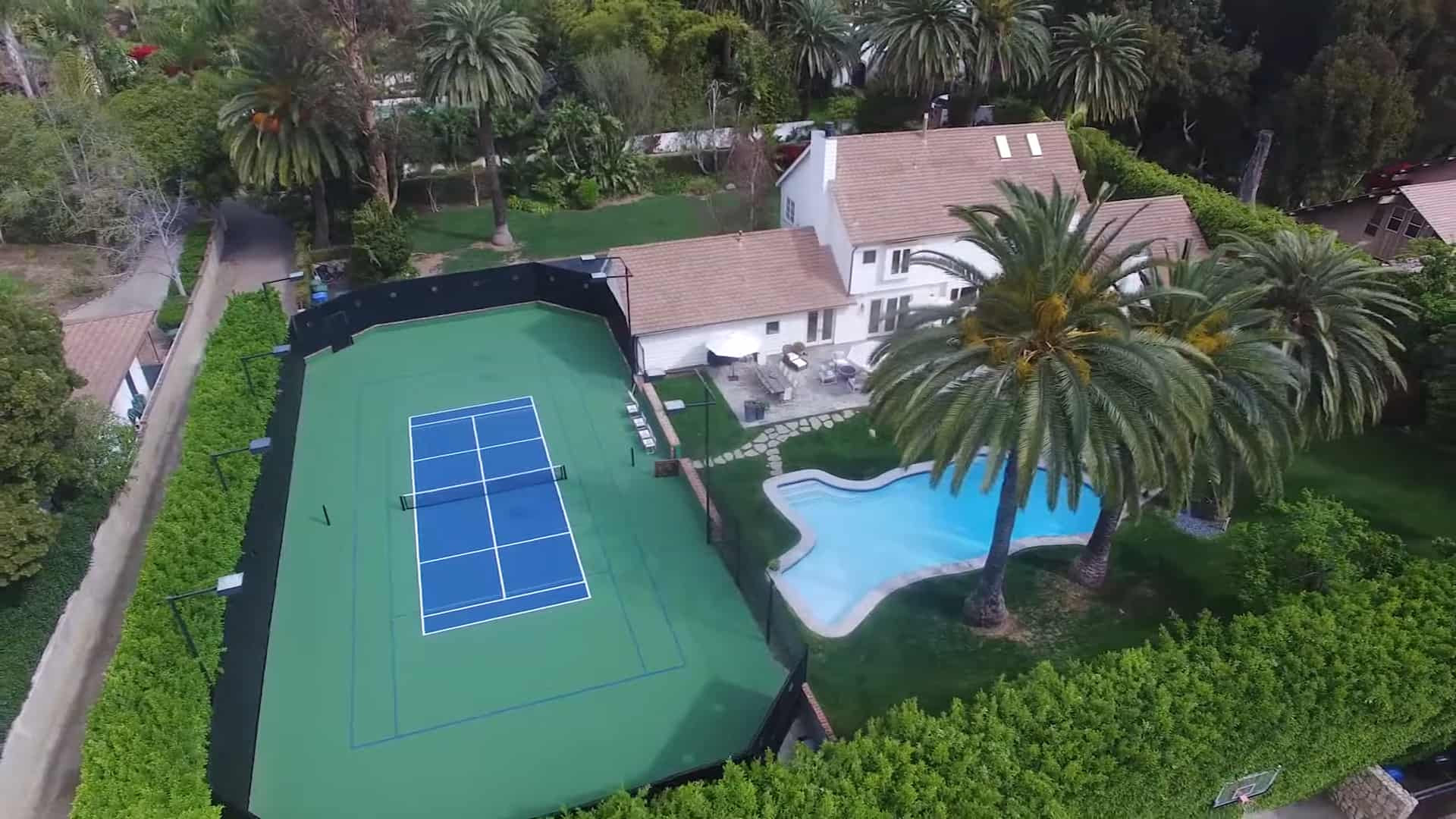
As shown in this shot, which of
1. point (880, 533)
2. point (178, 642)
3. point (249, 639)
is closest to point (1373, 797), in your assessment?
point (880, 533)

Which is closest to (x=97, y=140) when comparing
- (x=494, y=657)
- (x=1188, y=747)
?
(x=494, y=657)

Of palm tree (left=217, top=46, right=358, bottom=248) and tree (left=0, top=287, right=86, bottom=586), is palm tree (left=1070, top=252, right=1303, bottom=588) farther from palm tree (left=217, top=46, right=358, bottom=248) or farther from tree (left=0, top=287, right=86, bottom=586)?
palm tree (left=217, top=46, right=358, bottom=248)

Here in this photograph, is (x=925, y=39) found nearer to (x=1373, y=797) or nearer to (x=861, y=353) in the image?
(x=861, y=353)

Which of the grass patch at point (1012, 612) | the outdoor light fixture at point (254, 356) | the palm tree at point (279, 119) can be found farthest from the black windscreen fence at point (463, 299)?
the grass patch at point (1012, 612)

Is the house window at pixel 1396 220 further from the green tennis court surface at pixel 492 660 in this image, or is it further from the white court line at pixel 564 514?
the white court line at pixel 564 514

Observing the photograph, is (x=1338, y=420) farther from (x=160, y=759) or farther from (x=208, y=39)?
(x=208, y=39)

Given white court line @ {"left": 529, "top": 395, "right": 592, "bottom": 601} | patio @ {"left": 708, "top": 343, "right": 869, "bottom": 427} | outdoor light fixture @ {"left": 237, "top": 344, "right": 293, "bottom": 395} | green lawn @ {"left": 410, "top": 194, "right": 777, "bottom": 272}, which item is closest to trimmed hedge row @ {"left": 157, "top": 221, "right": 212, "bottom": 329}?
outdoor light fixture @ {"left": 237, "top": 344, "right": 293, "bottom": 395}
